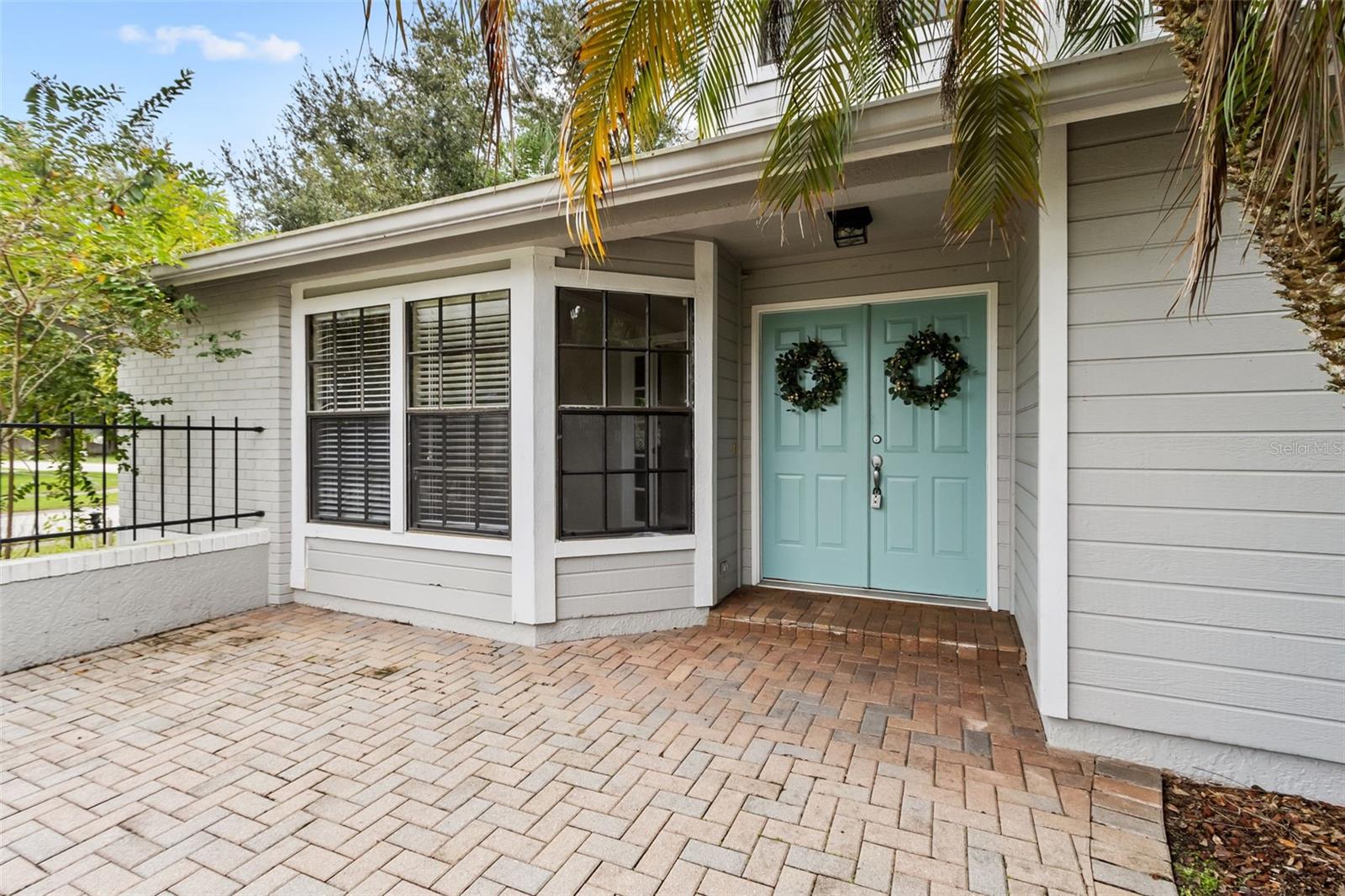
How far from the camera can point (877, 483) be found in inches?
155

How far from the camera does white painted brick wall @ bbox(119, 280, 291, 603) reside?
426 cm

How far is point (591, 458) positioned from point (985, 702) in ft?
7.72

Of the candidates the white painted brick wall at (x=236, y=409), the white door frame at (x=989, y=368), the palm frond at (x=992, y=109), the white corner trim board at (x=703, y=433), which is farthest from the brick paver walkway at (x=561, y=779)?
the palm frond at (x=992, y=109)

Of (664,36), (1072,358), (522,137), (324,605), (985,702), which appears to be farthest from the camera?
(522,137)

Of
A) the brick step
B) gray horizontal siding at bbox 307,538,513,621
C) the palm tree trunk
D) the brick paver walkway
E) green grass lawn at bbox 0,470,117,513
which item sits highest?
the palm tree trunk

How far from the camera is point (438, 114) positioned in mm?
8945

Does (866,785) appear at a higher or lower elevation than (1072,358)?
lower

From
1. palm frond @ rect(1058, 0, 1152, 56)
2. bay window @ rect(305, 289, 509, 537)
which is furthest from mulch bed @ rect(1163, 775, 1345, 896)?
bay window @ rect(305, 289, 509, 537)

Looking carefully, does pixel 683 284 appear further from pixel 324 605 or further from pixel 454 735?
pixel 324 605

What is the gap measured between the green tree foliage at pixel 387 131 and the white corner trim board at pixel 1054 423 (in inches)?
263

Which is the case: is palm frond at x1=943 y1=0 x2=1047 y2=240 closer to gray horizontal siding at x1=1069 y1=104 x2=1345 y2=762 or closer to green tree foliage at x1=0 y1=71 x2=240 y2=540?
gray horizontal siding at x1=1069 y1=104 x2=1345 y2=762

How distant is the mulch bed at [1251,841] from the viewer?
1633 mm

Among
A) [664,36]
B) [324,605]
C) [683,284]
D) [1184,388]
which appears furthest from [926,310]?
[324,605]

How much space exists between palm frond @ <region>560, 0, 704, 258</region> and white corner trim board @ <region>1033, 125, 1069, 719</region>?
1.43m
